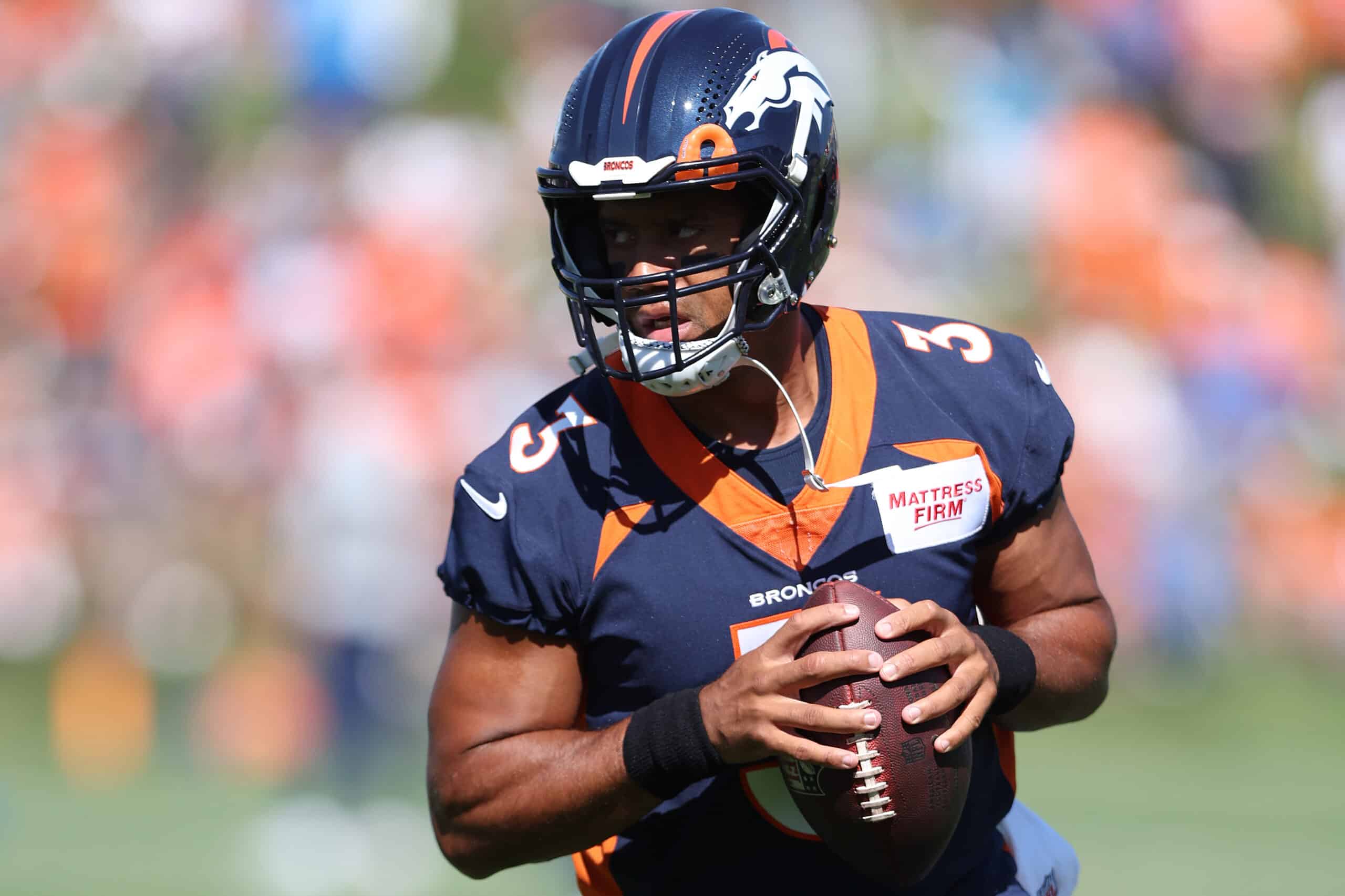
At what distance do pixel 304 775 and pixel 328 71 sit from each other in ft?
11.0

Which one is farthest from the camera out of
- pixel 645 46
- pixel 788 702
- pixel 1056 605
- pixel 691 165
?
pixel 1056 605

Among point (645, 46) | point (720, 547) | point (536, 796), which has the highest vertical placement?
point (645, 46)

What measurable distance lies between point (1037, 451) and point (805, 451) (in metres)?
0.40

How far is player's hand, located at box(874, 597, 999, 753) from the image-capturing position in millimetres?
1838

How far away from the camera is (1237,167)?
7.11 meters

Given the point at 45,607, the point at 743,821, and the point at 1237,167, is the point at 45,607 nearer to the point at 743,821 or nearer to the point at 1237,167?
the point at 743,821

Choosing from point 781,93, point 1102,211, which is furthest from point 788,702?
point 1102,211

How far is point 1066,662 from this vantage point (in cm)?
225

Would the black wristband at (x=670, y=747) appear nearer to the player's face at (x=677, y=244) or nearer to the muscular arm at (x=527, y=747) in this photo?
the muscular arm at (x=527, y=747)

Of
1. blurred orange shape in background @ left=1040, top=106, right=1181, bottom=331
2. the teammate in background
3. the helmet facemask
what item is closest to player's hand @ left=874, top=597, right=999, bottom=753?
the teammate in background

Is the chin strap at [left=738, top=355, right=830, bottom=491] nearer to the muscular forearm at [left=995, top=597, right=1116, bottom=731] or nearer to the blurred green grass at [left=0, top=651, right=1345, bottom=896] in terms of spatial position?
the muscular forearm at [left=995, top=597, right=1116, bottom=731]

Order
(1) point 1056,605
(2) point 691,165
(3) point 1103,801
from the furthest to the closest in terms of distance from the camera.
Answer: (3) point 1103,801 < (1) point 1056,605 < (2) point 691,165

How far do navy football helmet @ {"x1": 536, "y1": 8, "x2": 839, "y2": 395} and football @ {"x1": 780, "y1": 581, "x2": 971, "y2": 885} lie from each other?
1.41 ft

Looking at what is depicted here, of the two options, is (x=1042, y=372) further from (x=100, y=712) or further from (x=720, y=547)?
(x=100, y=712)
